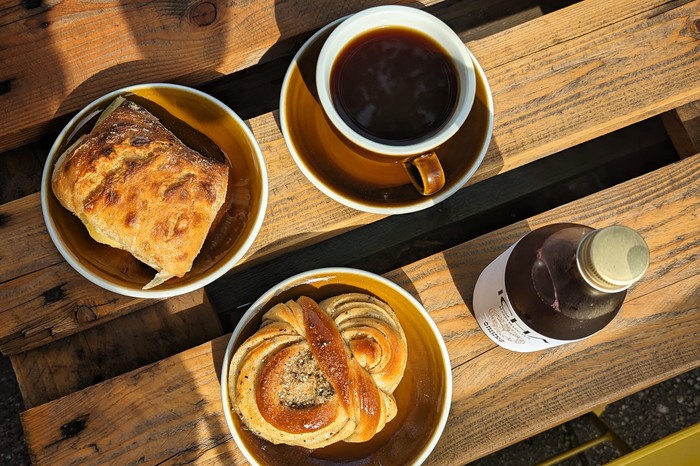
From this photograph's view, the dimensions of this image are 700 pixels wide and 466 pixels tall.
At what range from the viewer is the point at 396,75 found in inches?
37.4

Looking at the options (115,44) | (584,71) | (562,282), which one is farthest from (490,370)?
(115,44)

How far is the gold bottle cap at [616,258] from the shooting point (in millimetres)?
673

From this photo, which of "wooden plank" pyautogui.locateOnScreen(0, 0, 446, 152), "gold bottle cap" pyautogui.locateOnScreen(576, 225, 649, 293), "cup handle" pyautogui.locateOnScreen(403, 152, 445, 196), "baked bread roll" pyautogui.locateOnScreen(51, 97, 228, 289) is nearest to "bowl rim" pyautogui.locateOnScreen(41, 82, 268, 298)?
"baked bread roll" pyautogui.locateOnScreen(51, 97, 228, 289)

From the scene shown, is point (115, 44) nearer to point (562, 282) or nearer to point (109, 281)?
point (109, 281)

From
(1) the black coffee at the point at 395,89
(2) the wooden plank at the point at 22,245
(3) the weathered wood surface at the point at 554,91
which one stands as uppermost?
(1) the black coffee at the point at 395,89

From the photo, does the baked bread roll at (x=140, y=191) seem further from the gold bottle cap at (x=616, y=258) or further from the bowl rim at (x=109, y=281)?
the gold bottle cap at (x=616, y=258)

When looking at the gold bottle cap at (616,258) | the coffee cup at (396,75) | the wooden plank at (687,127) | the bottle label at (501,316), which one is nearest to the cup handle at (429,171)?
the coffee cup at (396,75)

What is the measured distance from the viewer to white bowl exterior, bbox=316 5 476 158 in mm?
889

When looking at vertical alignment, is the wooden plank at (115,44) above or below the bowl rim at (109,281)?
above

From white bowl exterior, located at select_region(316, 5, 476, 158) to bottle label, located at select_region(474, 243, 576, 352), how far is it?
217 millimetres

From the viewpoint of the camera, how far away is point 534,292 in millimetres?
849

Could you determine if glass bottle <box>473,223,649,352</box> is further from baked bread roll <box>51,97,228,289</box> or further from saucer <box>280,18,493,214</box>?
baked bread roll <box>51,97,228,289</box>

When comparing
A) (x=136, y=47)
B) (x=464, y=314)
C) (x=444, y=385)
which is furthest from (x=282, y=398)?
(x=136, y=47)

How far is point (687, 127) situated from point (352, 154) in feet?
2.30
